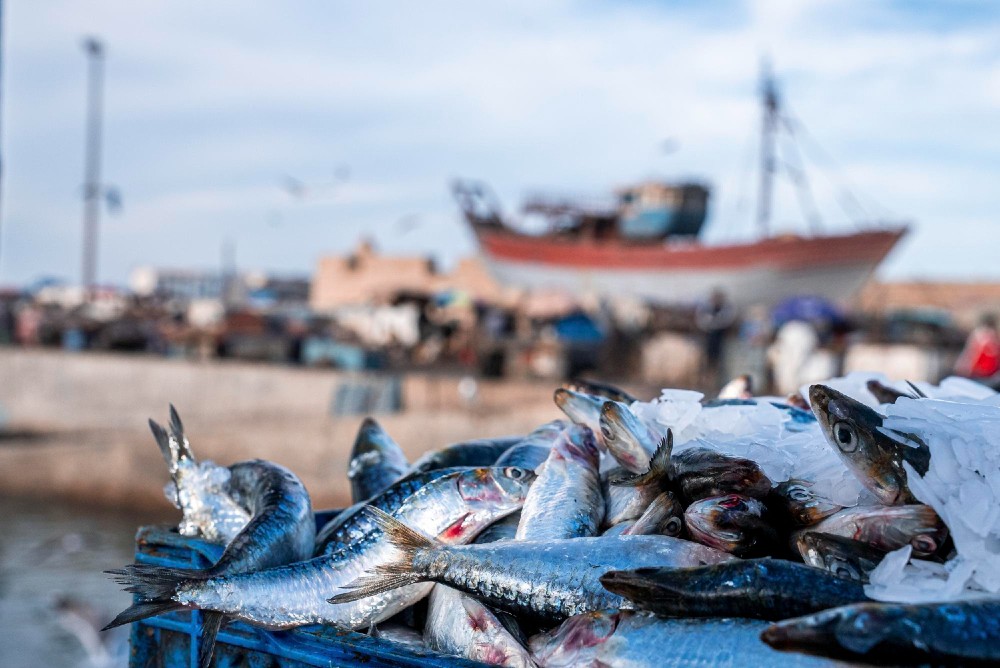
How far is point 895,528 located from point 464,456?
5.73ft

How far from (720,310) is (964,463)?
16.0 meters

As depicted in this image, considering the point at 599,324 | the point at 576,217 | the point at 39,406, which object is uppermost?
the point at 576,217

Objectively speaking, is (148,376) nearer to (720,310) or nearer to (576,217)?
(720,310)

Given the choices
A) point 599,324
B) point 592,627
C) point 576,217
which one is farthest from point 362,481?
point 576,217

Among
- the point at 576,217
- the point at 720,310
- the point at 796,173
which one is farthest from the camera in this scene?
the point at 576,217

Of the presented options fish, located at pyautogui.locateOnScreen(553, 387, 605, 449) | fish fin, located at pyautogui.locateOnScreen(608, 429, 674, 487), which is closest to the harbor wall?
fish, located at pyautogui.locateOnScreen(553, 387, 605, 449)

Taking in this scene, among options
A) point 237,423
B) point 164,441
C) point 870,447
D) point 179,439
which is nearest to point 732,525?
point 870,447

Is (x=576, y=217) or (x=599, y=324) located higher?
(x=576, y=217)

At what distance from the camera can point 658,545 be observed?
2301 mm

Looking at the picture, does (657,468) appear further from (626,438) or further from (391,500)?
(391,500)

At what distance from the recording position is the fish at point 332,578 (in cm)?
240

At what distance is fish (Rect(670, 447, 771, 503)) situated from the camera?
245 centimetres

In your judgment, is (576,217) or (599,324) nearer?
(599,324)

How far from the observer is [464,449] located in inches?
139
